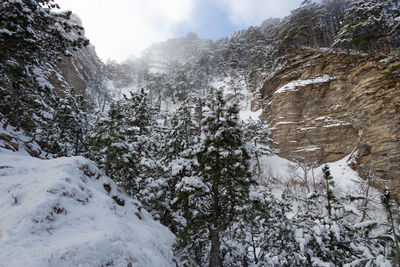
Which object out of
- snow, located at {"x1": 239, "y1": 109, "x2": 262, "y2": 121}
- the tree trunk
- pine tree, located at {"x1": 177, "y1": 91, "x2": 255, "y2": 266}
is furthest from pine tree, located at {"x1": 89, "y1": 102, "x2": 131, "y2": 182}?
snow, located at {"x1": 239, "y1": 109, "x2": 262, "y2": 121}

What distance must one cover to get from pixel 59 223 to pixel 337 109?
34534 mm

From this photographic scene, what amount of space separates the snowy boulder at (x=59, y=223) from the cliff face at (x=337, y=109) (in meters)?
28.1

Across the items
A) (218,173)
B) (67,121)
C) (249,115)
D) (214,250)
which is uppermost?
(249,115)

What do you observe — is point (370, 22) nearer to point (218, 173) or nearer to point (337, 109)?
point (337, 109)

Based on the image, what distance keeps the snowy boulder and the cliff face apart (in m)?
28.1

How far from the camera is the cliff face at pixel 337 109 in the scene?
72.6 feet

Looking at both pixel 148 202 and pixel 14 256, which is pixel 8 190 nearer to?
pixel 14 256

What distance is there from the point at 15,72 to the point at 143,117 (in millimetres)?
7278

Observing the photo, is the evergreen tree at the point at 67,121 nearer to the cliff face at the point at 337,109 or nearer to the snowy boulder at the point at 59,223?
the snowy boulder at the point at 59,223

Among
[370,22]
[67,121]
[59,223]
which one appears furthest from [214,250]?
[370,22]

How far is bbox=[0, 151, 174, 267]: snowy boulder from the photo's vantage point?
3.64 meters

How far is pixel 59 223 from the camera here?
14.9ft

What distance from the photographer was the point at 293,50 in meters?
38.5

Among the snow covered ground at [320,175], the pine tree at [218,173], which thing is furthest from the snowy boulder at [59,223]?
the snow covered ground at [320,175]
